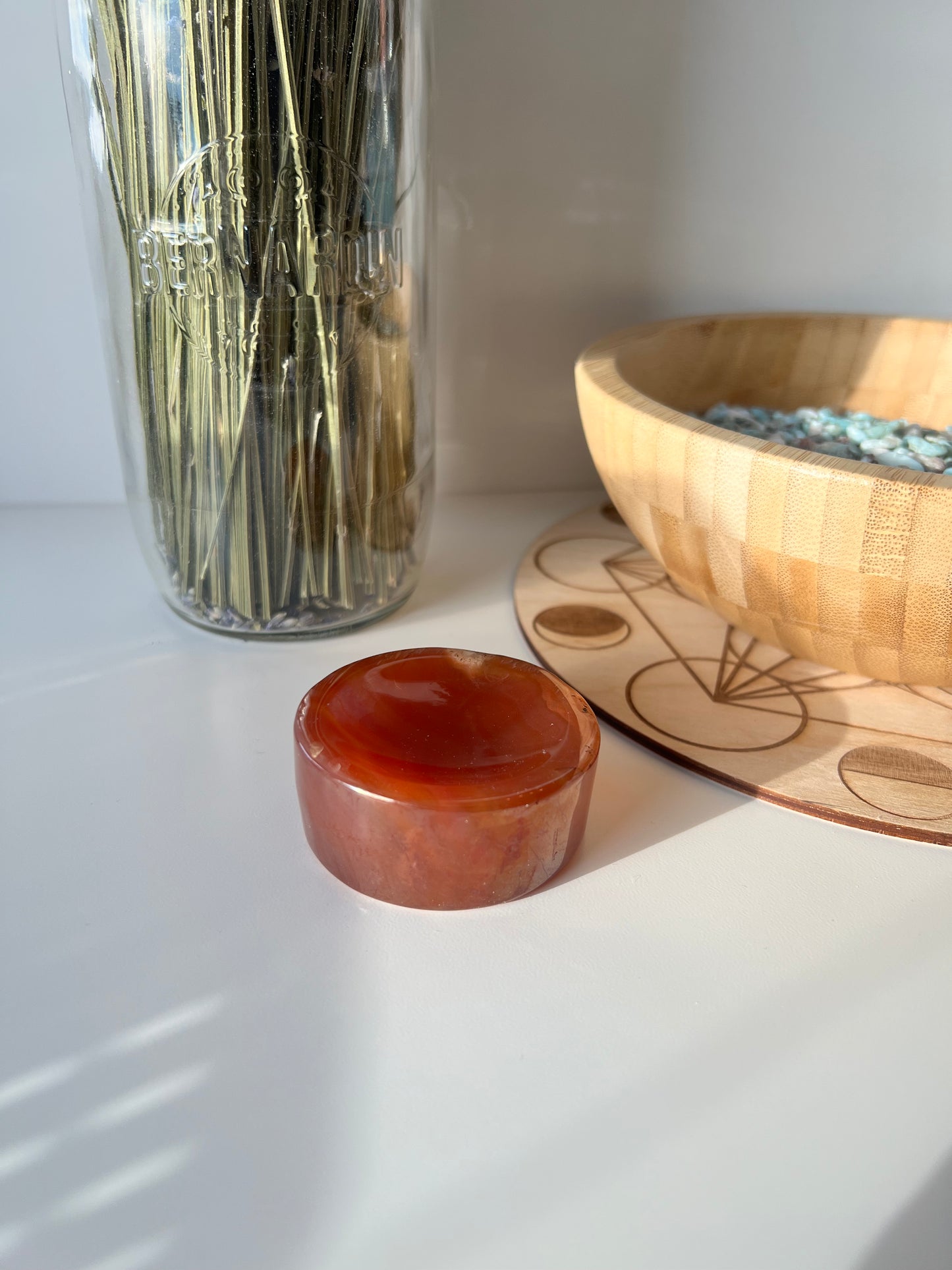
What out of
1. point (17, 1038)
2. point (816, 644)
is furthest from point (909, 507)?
point (17, 1038)

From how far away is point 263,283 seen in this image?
0.44 m

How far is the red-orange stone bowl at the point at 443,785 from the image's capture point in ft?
1.12

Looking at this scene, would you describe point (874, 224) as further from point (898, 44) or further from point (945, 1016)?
point (945, 1016)

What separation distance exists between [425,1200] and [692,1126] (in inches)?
Result: 3.0

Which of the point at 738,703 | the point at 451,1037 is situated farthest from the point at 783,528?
the point at 451,1037

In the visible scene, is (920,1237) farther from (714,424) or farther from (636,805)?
(714,424)

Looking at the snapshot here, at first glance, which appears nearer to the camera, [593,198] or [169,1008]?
[169,1008]

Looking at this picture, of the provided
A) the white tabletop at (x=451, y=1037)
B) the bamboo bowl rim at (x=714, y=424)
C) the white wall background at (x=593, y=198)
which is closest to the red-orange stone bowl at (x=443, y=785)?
the white tabletop at (x=451, y=1037)

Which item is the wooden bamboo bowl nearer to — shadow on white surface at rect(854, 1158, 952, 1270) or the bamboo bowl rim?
the bamboo bowl rim

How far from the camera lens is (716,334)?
0.64 m

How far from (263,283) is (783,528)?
0.79 ft

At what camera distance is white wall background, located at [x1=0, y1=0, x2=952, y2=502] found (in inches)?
23.7

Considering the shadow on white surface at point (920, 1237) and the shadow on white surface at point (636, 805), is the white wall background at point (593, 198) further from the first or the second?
the shadow on white surface at point (920, 1237)

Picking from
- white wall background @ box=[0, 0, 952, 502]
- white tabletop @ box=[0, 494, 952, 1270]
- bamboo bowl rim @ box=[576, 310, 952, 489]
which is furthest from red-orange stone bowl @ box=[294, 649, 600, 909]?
white wall background @ box=[0, 0, 952, 502]
